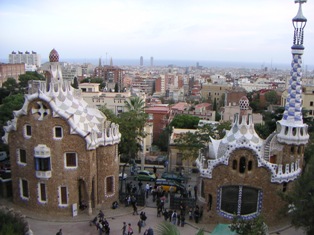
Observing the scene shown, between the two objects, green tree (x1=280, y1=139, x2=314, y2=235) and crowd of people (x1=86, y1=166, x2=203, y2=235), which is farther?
crowd of people (x1=86, y1=166, x2=203, y2=235)

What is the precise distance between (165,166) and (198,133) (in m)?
7.36

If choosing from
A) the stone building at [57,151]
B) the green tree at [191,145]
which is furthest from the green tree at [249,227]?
the green tree at [191,145]

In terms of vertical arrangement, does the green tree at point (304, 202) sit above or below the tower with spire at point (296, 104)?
below

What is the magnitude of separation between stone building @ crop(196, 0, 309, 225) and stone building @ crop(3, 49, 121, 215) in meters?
7.72

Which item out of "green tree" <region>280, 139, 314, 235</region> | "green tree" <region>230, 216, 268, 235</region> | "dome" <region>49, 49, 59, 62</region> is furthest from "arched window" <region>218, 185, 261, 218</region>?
"dome" <region>49, 49, 59, 62</region>

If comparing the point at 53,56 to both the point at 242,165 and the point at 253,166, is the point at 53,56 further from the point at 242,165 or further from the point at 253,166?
the point at 253,166

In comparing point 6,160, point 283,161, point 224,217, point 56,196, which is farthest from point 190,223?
point 6,160

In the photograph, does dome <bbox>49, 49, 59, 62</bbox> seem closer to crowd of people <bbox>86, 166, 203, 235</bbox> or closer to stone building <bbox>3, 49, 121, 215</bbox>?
stone building <bbox>3, 49, 121, 215</bbox>

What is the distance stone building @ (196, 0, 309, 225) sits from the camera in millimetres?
23891

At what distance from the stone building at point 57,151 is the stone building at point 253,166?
25.3 ft

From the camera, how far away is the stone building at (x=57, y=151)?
24875 mm

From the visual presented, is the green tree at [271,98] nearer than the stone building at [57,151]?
No

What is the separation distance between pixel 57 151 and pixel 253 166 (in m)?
13.5

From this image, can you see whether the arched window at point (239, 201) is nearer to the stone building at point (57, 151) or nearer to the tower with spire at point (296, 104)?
the tower with spire at point (296, 104)
